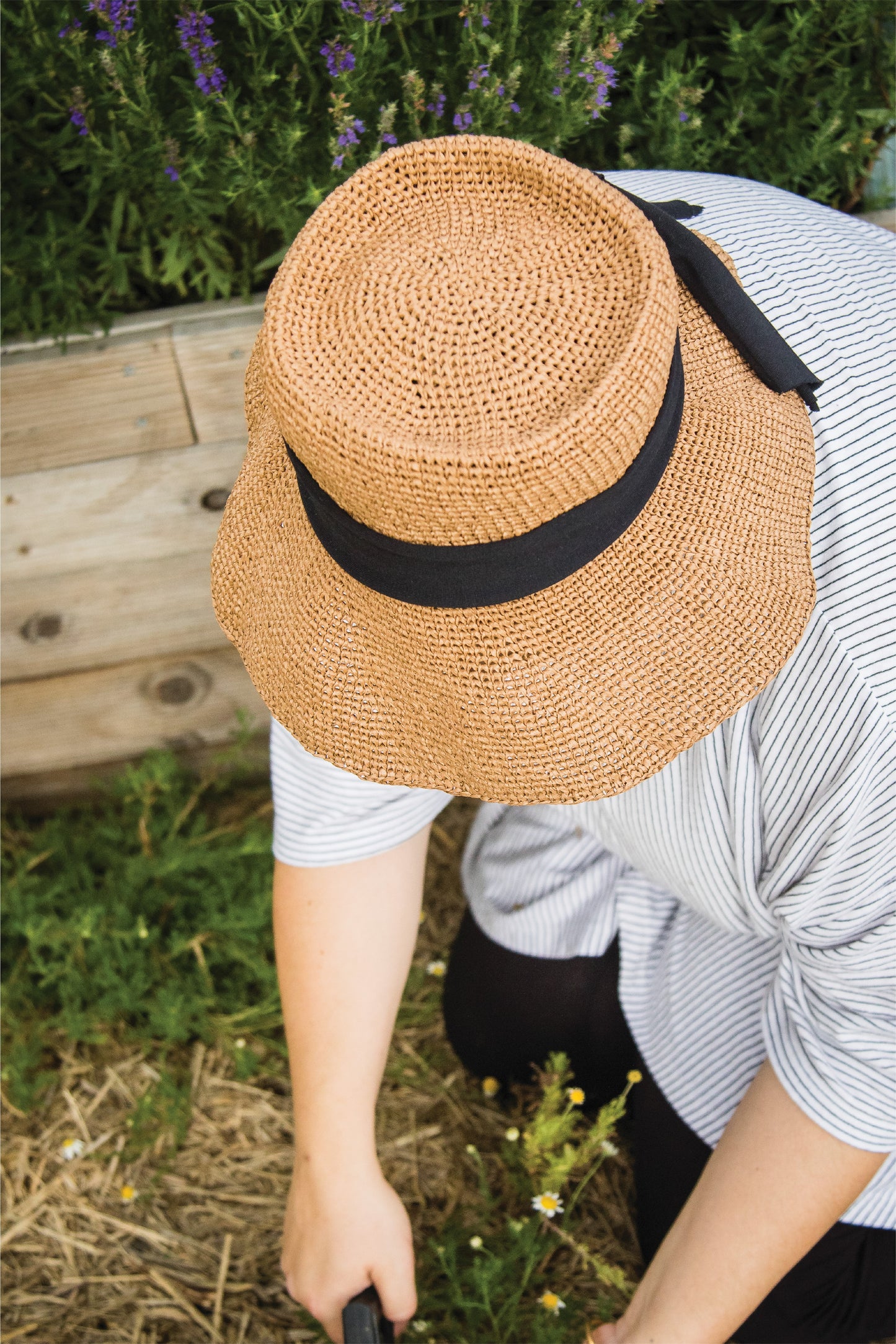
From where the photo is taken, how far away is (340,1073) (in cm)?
120

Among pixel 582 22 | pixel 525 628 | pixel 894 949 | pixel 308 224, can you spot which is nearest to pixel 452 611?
pixel 525 628

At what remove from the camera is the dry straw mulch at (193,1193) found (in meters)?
1.50

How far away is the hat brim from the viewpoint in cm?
72

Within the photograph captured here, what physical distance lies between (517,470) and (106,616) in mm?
1317

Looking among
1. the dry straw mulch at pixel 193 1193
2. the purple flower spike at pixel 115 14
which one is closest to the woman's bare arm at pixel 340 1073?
the dry straw mulch at pixel 193 1193

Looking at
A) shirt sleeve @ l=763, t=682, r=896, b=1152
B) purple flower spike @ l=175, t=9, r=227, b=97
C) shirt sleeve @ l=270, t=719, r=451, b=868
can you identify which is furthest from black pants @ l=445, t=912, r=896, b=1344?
purple flower spike @ l=175, t=9, r=227, b=97

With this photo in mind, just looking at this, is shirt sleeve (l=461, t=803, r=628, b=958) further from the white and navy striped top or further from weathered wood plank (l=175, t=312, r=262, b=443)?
weathered wood plank (l=175, t=312, r=262, b=443)

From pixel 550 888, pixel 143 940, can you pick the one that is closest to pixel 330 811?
pixel 550 888

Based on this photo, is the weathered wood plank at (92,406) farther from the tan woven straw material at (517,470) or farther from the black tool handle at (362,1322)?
the black tool handle at (362,1322)

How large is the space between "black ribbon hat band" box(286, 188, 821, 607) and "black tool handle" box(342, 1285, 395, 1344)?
0.87 meters

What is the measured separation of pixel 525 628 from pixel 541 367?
0.58 ft

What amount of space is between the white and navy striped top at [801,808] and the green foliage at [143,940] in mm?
561

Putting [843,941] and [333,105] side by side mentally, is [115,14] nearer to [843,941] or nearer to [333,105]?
[333,105]

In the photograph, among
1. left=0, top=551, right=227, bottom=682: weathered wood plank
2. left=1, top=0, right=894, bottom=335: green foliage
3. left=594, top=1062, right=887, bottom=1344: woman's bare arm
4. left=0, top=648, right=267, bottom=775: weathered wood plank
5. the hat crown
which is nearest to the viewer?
the hat crown
